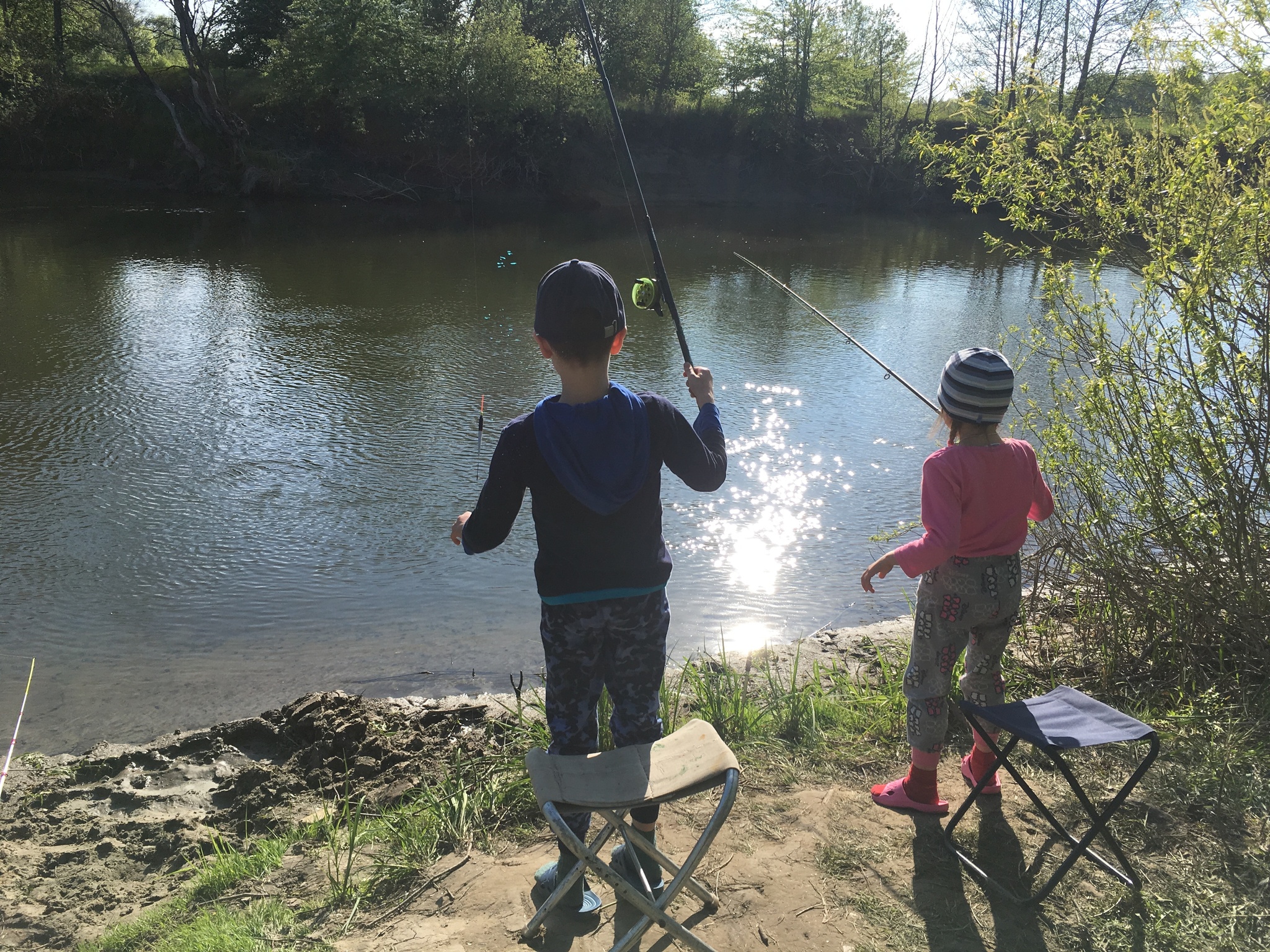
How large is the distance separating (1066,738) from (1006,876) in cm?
54

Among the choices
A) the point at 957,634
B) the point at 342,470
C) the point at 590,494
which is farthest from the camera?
the point at 342,470

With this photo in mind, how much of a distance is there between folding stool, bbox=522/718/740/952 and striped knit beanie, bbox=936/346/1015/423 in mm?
→ 1099

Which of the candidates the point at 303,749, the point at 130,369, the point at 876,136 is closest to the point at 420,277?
the point at 130,369

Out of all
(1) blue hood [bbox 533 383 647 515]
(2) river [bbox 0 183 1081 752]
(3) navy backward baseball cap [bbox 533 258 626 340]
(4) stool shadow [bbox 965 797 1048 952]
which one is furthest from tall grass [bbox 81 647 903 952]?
(3) navy backward baseball cap [bbox 533 258 626 340]

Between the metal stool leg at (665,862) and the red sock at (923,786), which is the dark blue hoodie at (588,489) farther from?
the red sock at (923,786)

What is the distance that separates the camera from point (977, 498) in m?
2.36

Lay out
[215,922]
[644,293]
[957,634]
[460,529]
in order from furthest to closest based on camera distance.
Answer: [644,293]
[957,634]
[215,922]
[460,529]

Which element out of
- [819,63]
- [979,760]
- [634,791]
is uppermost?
[819,63]

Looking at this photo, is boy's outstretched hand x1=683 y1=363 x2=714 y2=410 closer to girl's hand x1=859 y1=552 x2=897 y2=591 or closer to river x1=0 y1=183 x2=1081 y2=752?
girl's hand x1=859 y1=552 x2=897 y2=591

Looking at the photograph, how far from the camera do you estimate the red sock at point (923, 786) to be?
2.58m

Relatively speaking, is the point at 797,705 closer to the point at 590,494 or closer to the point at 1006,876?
the point at 1006,876

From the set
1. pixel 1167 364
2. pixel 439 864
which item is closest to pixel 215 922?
pixel 439 864

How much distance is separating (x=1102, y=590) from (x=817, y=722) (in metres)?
1.29

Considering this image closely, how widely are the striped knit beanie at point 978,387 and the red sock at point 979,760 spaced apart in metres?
1.00
